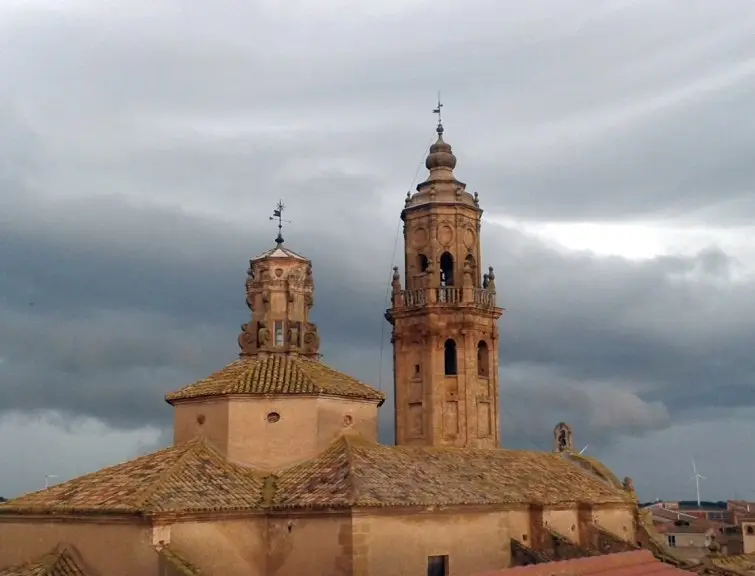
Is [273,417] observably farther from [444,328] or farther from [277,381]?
[444,328]

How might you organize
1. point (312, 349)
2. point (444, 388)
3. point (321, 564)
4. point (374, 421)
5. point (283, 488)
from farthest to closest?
point (444, 388) < point (312, 349) < point (374, 421) < point (283, 488) < point (321, 564)

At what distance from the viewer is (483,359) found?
4288 cm

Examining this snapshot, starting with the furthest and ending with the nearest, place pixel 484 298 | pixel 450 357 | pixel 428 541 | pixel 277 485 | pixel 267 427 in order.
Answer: pixel 484 298
pixel 450 357
pixel 267 427
pixel 277 485
pixel 428 541

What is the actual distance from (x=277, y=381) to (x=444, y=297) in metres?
18.3

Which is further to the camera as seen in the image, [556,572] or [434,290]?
[434,290]

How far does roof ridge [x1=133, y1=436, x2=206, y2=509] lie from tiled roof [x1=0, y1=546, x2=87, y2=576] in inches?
90.8

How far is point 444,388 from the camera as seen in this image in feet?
135

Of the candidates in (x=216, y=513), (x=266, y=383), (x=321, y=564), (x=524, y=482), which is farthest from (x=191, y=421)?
(x=524, y=482)

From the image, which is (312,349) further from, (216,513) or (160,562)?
(160,562)

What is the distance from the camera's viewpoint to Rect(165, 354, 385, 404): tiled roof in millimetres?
24312

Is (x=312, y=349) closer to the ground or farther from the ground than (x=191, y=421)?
farther from the ground

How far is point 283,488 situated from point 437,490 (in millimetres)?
3919

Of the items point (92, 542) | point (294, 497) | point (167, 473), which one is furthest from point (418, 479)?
point (92, 542)

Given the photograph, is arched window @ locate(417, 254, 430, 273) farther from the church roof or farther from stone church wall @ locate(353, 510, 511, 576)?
stone church wall @ locate(353, 510, 511, 576)
